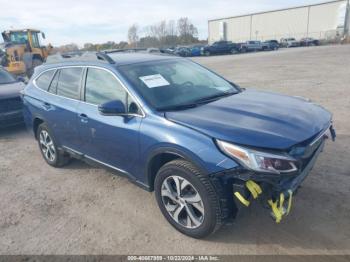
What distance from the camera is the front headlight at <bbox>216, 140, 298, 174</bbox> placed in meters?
2.58

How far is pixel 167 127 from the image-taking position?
303 cm

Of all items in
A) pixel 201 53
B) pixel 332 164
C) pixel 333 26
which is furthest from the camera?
pixel 333 26

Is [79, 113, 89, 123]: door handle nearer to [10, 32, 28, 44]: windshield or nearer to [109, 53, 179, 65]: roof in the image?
[109, 53, 179, 65]: roof

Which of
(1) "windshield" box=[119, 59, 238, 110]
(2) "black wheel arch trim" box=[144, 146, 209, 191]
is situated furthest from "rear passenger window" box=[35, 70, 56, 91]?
(2) "black wheel arch trim" box=[144, 146, 209, 191]

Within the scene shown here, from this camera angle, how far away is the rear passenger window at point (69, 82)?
4194mm

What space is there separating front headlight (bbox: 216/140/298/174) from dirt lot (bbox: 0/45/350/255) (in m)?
0.52

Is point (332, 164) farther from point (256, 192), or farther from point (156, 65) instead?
point (156, 65)

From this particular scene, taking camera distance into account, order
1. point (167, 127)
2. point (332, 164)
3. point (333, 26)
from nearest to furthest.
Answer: point (167, 127) < point (332, 164) < point (333, 26)

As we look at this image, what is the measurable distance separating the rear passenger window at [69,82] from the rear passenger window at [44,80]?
37 cm

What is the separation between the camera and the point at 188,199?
3023 millimetres

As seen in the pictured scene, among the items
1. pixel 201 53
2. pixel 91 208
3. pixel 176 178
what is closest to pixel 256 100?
pixel 176 178

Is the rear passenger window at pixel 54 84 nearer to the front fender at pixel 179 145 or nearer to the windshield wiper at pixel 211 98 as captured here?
the front fender at pixel 179 145

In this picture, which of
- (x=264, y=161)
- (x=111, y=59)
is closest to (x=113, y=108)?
(x=111, y=59)

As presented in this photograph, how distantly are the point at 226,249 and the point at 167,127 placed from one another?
1.30m
